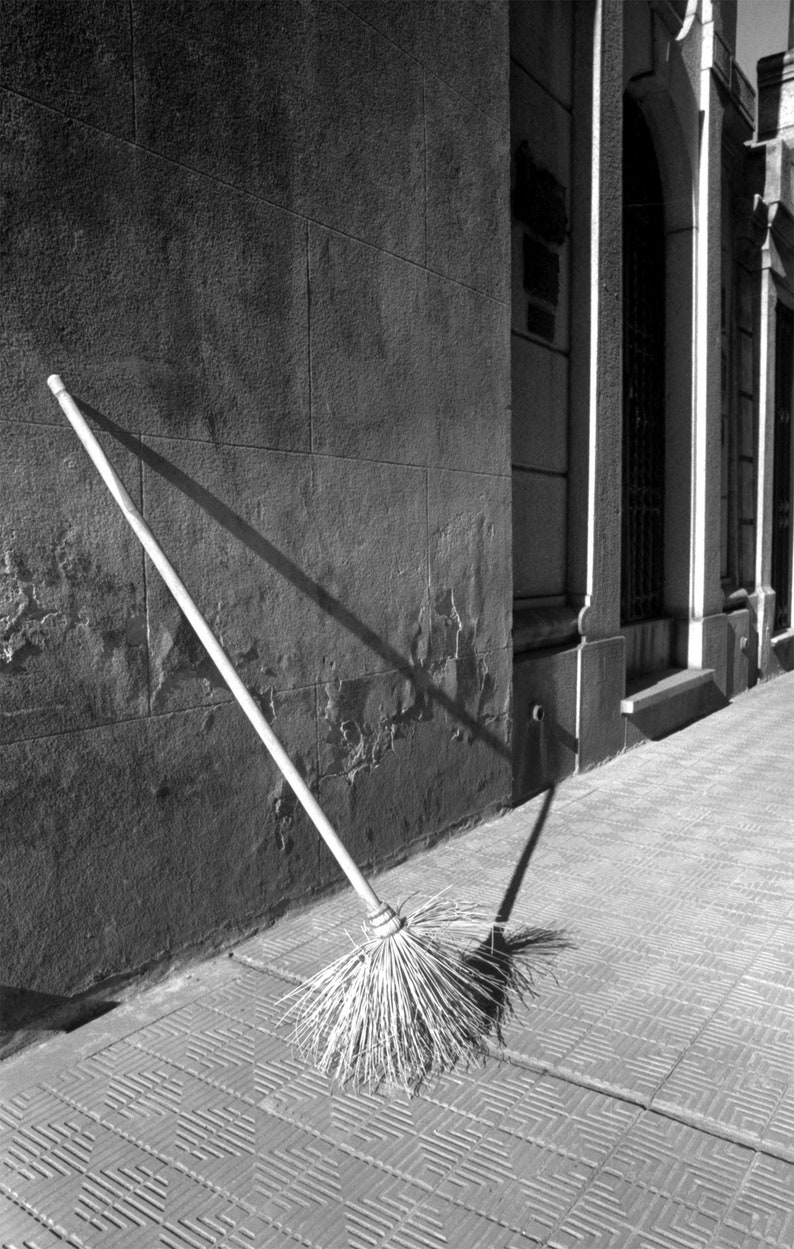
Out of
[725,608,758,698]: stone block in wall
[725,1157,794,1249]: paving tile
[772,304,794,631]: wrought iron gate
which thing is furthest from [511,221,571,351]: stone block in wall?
[772,304,794,631]: wrought iron gate

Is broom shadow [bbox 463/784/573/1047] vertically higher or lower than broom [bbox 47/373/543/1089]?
lower

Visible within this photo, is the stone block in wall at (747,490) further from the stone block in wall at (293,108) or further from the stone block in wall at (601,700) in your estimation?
the stone block in wall at (293,108)

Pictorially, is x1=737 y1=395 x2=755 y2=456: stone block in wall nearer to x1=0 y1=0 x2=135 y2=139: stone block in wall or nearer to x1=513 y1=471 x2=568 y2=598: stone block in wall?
x1=513 y1=471 x2=568 y2=598: stone block in wall

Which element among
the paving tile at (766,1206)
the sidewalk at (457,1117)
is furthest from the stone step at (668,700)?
the paving tile at (766,1206)

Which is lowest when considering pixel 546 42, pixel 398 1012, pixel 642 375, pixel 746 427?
pixel 398 1012

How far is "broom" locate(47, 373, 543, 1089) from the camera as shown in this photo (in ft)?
9.20

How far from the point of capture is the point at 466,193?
496 cm

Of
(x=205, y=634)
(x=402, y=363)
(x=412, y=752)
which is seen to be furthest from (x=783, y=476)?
(x=205, y=634)

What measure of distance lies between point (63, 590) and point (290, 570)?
1.03 meters

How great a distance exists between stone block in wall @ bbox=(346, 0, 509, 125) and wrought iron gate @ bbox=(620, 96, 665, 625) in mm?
2950

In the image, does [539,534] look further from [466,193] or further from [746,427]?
[746,427]

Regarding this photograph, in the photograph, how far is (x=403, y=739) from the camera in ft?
14.9

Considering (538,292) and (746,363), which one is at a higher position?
(746,363)

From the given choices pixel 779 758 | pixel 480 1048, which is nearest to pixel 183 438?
pixel 480 1048
